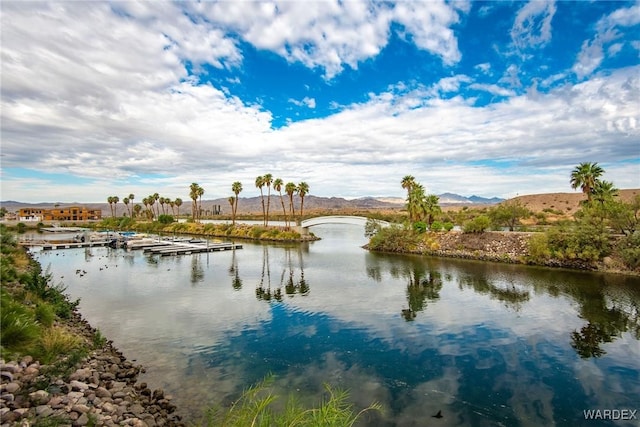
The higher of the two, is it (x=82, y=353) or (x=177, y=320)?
(x=82, y=353)

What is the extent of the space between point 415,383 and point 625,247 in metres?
35.8

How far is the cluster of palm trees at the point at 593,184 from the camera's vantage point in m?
44.2

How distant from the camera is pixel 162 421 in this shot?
436 inches

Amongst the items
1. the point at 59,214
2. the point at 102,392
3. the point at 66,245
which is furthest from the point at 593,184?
the point at 59,214

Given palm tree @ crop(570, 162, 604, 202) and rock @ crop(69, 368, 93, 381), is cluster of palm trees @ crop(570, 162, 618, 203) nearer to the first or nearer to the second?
palm tree @ crop(570, 162, 604, 202)

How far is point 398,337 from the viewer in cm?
1961

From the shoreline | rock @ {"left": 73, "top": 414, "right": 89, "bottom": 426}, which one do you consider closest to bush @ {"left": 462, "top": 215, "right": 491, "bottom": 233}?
the shoreline

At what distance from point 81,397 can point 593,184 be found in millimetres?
54738

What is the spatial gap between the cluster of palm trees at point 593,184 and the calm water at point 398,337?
14.0m

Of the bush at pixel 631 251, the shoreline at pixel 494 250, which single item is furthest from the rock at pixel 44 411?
the shoreline at pixel 494 250

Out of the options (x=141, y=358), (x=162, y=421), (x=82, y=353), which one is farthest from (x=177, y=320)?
(x=162, y=421)

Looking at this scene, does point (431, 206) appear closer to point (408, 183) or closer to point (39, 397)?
point (408, 183)

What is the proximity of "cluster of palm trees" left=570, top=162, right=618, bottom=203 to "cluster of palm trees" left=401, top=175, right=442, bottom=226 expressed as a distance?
2007 centimetres

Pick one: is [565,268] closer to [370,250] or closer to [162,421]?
[370,250]
